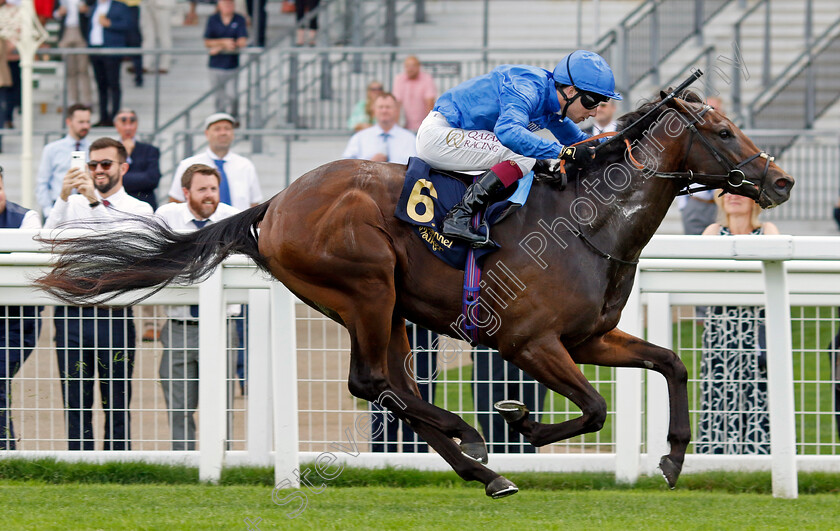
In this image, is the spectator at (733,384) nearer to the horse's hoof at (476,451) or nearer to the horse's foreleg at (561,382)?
the horse's foreleg at (561,382)

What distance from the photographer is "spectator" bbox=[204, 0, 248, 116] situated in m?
11.6

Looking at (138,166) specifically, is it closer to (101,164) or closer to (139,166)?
(139,166)

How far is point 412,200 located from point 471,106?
46cm

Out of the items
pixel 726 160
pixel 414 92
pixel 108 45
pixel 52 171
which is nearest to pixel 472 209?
pixel 726 160

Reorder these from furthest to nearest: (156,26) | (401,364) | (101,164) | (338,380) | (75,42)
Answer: (156,26)
(75,42)
(101,164)
(338,380)
(401,364)

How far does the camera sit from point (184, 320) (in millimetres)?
5449

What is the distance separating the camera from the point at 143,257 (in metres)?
5.06

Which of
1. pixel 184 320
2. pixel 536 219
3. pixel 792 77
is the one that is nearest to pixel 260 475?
pixel 184 320

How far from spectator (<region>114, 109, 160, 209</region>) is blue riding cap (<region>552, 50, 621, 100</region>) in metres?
3.95

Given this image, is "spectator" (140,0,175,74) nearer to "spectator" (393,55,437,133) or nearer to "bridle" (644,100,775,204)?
"spectator" (393,55,437,133)

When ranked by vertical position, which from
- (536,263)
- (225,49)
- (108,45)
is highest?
(108,45)

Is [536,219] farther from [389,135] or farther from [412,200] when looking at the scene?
[389,135]

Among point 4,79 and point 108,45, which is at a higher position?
point 108,45

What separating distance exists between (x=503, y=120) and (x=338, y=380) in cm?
155
